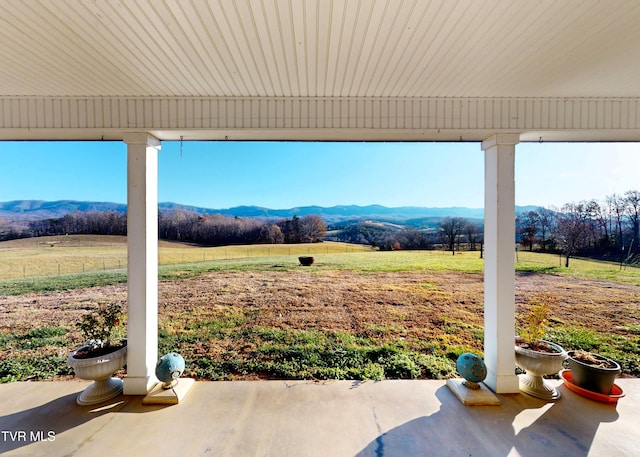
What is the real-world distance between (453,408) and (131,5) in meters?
3.91

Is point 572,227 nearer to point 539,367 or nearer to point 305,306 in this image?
point 539,367

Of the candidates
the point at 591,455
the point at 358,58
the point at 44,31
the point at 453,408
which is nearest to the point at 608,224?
the point at 591,455

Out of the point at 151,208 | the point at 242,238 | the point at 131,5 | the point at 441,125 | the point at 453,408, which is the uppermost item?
the point at 131,5

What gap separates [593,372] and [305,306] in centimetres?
335

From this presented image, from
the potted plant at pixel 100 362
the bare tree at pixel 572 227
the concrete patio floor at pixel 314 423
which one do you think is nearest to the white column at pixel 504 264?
the concrete patio floor at pixel 314 423

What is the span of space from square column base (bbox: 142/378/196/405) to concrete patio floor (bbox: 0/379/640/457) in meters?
0.06

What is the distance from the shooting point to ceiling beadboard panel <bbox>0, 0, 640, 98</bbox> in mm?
1428

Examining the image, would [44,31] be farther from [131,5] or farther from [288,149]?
[288,149]

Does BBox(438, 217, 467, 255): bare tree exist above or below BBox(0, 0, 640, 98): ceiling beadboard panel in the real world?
below

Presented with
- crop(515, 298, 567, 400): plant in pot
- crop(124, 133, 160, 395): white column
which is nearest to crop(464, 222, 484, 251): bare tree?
crop(515, 298, 567, 400): plant in pot

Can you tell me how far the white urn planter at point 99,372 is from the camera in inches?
97.0

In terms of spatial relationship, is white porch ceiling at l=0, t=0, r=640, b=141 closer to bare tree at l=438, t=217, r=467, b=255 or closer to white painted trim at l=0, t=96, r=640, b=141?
white painted trim at l=0, t=96, r=640, b=141

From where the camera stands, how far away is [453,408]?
2.48 m

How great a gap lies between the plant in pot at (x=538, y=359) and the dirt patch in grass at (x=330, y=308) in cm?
85
